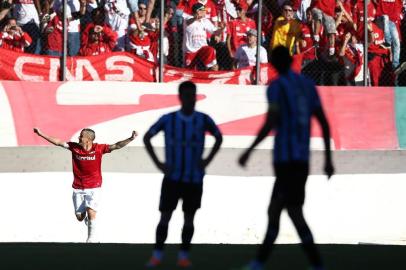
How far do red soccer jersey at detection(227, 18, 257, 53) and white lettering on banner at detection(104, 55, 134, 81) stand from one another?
1.68 metres

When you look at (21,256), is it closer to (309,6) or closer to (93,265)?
(93,265)

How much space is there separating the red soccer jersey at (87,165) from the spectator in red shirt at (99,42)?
1577mm

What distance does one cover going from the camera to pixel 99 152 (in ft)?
56.3

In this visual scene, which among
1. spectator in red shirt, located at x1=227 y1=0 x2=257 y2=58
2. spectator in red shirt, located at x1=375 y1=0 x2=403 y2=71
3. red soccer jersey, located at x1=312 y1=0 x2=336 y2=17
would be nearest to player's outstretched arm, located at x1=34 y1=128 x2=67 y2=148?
spectator in red shirt, located at x1=227 y1=0 x2=257 y2=58

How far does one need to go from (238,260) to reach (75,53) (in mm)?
7962

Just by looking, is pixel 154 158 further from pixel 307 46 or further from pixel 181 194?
pixel 307 46

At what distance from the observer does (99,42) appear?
699 inches

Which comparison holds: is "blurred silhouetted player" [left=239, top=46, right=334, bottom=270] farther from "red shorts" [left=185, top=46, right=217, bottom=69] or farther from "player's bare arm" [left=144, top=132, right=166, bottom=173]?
"red shorts" [left=185, top=46, right=217, bottom=69]

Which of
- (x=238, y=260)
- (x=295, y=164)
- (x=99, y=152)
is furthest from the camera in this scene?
(x=99, y=152)

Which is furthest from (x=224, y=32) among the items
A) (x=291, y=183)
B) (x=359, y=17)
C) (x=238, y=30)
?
(x=291, y=183)

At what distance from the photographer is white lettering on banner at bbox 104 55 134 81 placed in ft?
59.0

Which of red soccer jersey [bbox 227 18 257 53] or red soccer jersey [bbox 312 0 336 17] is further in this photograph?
red soccer jersey [bbox 312 0 336 17]

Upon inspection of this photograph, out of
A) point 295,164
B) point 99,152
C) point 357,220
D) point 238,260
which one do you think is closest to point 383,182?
point 357,220

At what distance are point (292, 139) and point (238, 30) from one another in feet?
31.7
